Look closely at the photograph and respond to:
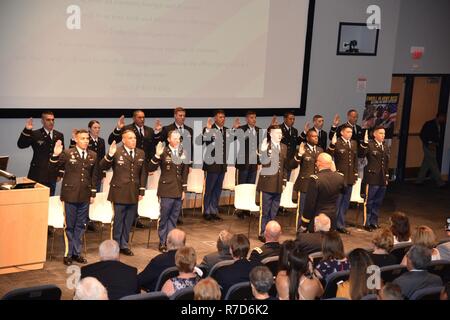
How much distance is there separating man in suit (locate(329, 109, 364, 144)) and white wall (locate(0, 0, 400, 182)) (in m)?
0.72

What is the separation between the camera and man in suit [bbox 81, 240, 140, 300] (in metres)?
6.01

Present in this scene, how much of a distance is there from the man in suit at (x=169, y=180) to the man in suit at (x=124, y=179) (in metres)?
0.32

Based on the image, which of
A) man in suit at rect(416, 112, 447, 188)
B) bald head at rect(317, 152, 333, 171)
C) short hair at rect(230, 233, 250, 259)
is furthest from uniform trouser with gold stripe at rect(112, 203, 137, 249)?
man in suit at rect(416, 112, 447, 188)

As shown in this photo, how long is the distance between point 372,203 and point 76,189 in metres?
4.68

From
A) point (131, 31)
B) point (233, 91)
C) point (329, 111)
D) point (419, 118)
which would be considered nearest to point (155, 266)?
point (131, 31)

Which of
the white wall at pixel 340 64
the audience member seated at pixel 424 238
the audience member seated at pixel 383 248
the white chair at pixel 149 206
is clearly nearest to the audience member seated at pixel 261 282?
the audience member seated at pixel 383 248

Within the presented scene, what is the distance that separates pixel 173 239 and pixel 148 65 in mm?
5007

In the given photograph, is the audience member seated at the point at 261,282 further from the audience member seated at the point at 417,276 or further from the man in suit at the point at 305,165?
the man in suit at the point at 305,165

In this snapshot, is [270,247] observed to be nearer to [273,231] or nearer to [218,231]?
[273,231]

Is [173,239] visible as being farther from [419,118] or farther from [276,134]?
[419,118]

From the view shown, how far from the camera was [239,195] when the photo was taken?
10.5 metres

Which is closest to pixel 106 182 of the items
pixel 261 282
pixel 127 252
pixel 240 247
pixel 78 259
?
pixel 127 252

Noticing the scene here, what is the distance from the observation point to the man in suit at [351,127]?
12.3 metres

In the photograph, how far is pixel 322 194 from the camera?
8922mm
